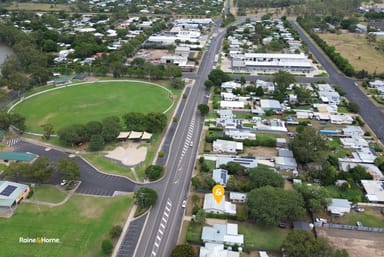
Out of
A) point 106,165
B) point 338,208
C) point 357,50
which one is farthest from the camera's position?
point 357,50

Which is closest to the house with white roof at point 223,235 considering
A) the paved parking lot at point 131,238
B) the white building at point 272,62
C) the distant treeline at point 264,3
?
the paved parking lot at point 131,238

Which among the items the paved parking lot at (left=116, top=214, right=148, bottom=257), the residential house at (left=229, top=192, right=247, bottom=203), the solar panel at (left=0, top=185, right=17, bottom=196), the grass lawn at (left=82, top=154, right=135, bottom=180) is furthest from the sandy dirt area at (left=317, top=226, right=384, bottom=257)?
the solar panel at (left=0, top=185, right=17, bottom=196)

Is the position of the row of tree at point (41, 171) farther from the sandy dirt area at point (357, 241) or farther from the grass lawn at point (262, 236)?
the sandy dirt area at point (357, 241)

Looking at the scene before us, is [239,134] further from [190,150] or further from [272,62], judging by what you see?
[272,62]

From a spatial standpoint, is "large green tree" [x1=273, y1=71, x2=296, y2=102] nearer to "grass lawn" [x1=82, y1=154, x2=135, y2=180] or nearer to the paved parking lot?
"grass lawn" [x1=82, y1=154, x2=135, y2=180]

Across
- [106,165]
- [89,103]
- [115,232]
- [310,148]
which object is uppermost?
[310,148]

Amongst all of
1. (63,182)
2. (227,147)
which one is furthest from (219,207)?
(63,182)

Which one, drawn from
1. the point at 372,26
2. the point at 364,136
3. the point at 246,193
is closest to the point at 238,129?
the point at 246,193
